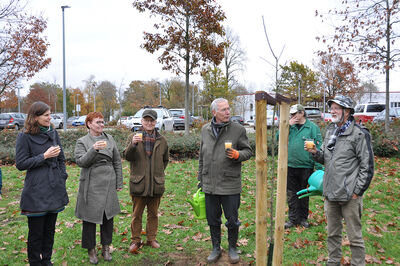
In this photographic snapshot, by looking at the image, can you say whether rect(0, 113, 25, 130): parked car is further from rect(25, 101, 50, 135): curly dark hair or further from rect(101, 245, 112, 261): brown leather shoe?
rect(25, 101, 50, 135): curly dark hair

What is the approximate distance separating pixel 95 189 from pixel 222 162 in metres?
1.64

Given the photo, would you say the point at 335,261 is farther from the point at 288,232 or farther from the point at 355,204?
the point at 288,232

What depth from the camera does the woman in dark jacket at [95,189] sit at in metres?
3.96

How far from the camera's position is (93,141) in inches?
163

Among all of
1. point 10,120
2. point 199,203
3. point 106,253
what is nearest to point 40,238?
point 106,253

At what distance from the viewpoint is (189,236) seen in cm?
502

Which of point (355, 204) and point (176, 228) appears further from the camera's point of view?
point (176, 228)

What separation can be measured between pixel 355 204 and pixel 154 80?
56645mm

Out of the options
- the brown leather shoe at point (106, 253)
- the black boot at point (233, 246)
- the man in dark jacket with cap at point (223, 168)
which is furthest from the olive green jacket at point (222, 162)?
the brown leather shoe at point (106, 253)

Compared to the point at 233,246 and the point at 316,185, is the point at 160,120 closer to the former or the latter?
the point at 233,246

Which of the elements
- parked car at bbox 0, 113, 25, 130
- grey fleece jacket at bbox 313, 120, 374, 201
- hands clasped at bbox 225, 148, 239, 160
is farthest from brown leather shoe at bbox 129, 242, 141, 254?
parked car at bbox 0, 113, 25, 130

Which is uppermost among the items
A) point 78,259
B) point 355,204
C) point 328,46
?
point 328,46

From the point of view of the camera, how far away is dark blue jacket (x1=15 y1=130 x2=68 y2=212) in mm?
3477

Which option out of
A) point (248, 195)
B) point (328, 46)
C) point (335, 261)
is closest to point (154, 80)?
point (328, 46)
